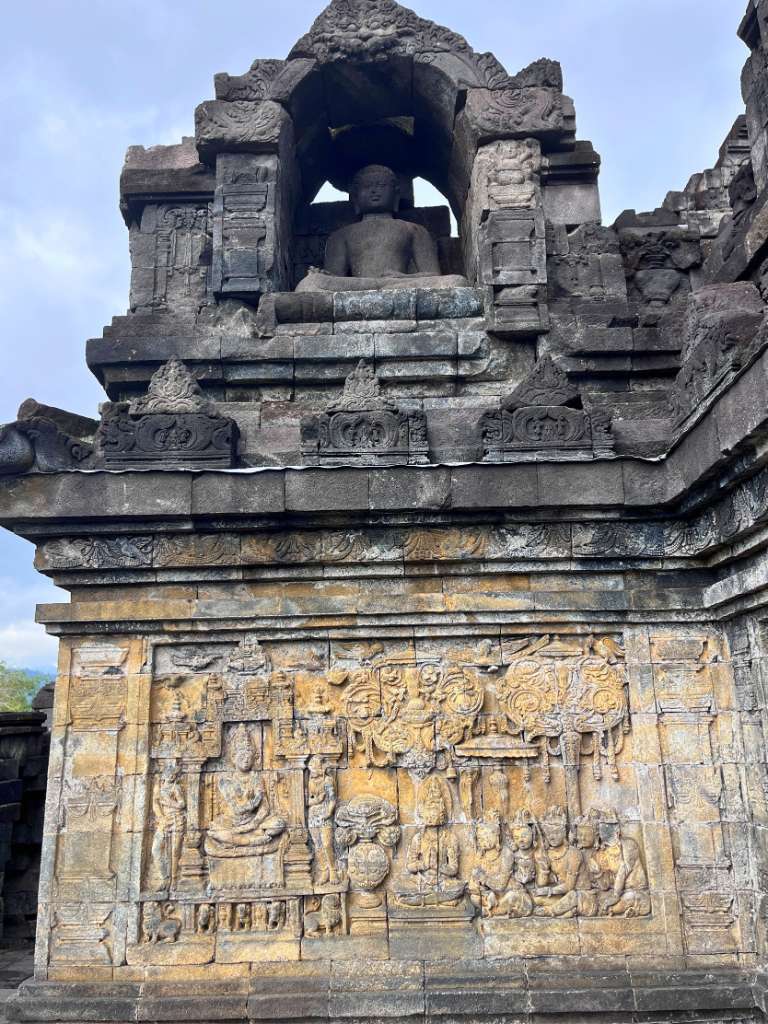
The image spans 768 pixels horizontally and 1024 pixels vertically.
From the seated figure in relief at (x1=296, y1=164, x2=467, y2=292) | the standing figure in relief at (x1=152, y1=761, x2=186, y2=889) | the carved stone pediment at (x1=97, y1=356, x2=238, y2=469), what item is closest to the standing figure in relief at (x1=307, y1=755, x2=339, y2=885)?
the standing figure in relief at (x1=152, y1=761, x2=186, y2=889)

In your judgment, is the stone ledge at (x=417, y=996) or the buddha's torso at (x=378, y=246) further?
the buddha's torso at (x=378, y=246)

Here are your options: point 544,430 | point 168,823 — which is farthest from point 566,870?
point 544,430

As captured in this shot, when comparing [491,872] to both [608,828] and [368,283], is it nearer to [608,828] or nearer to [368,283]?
[608,828]

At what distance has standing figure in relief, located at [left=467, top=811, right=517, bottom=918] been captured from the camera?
5867mm

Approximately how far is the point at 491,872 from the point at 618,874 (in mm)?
889

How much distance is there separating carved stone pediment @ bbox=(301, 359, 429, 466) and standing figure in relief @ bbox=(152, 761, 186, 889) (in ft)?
8.54

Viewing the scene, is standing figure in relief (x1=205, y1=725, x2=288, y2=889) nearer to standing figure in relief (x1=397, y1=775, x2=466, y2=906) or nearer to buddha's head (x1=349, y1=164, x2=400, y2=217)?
standing figure in relief (x1=397, y1=775, x2=466, y2=906)

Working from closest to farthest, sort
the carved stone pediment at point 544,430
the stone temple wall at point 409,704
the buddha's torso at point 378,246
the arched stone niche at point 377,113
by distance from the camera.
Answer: the stone temple wall at point 409,704 → the carved stone pediment at point 544,430 → the arched stone niche at point 377,113 → the buddha's torso at point 378,246

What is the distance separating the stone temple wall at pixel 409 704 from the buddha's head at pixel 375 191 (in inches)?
149

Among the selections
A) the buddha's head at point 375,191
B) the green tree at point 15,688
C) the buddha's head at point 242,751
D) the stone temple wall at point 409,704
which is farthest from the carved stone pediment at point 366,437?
the green tree at point 15,688

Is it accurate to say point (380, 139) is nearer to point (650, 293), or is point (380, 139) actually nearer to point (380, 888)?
point (650, 293)

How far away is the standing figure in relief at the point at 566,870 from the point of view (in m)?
5.86

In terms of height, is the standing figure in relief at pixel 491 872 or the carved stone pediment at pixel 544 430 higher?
the carved stone pediment at pixel 544 430

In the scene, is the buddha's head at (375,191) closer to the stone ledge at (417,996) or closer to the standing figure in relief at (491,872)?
the standing figure in relief at (491,872)
